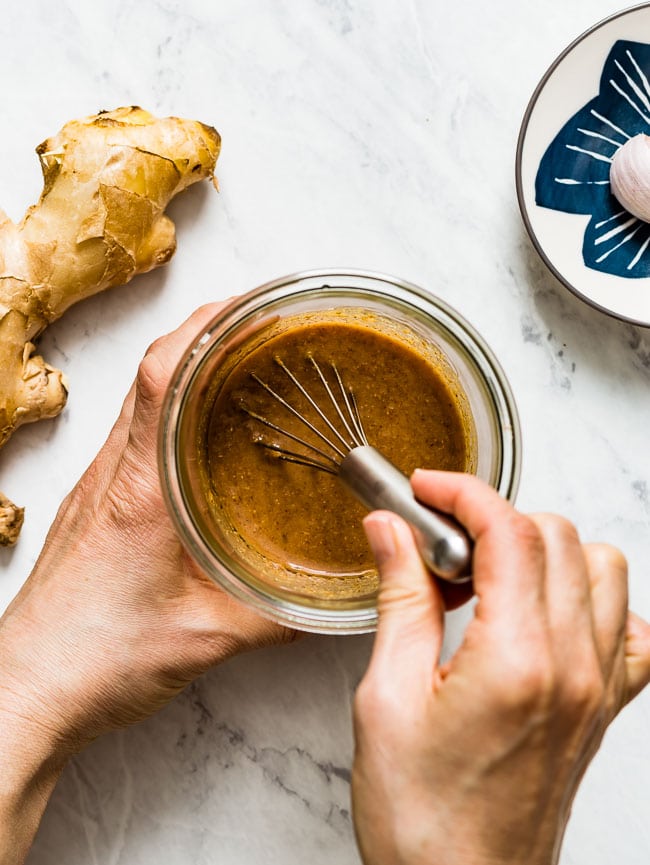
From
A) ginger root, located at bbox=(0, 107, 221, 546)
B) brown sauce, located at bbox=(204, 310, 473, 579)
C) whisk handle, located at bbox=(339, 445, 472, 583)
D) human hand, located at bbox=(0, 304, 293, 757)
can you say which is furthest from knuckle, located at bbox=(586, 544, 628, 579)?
ginger root, located at bbox=(0, 107, 221, 546)

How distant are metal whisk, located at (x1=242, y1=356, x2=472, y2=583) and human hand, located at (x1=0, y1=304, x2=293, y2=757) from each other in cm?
13

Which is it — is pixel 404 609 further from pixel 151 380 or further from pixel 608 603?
pixel 151 380

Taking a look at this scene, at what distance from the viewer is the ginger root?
0.95 meters

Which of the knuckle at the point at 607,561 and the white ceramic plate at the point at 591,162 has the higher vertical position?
the white ceramic plate at the point at 591,162

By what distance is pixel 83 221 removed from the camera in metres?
0.95

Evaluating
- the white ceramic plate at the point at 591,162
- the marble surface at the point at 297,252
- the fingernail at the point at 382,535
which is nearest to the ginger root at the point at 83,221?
the marble surface at the point at 297,252

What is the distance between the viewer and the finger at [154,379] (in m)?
0.84

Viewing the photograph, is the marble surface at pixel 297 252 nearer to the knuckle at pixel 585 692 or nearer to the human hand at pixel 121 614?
the human hand at pixel 121 614

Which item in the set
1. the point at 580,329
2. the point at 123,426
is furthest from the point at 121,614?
the point at 580,329

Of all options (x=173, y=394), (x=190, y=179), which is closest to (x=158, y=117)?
(x=190, y=179)

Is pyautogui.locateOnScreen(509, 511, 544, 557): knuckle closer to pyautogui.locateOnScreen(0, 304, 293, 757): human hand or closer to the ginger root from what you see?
pyautogui.locateOnScreen(0, 304, 293, 757): human hand

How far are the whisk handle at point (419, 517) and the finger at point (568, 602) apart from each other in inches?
2.2

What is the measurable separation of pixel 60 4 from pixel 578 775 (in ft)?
3.28

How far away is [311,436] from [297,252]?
28cm
